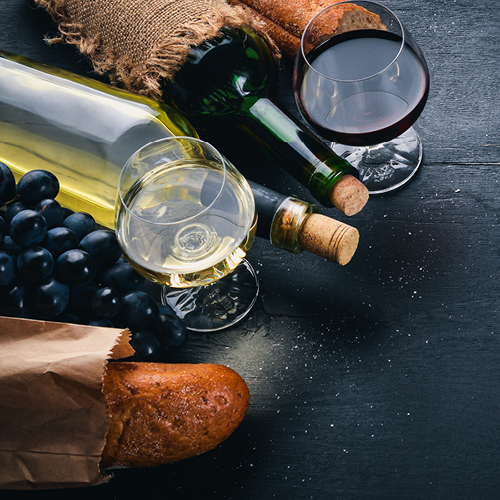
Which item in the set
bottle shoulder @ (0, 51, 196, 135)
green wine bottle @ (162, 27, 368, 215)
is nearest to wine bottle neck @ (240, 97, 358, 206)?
green wine bottle @ (162, 27, 368, 215)

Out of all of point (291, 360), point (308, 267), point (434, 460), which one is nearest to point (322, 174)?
point (308, 267)

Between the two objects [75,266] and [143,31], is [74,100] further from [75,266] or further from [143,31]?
[75,266]

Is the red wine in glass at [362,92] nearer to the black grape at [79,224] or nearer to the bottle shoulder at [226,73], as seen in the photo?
the bottle shoulder at [226,73]

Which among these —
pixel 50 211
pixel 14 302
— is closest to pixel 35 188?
pixel 50 211

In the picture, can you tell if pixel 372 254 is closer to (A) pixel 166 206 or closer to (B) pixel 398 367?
(B) pixel 398 367

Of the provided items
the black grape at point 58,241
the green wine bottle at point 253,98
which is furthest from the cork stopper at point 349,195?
the black grape at point 58,241
